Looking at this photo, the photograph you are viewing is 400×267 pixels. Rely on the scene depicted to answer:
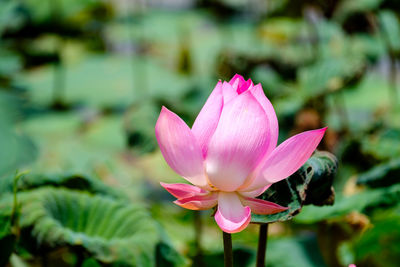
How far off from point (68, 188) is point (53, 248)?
0.15 metres

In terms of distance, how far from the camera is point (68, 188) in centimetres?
68

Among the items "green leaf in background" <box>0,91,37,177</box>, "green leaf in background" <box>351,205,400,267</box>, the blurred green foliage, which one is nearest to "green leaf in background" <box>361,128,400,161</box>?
the blurred green foliage

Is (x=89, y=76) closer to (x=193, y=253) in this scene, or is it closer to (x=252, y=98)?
(x=193, y=253)

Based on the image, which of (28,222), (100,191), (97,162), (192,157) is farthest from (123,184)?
(192,157)

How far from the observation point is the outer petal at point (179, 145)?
15.0 inches

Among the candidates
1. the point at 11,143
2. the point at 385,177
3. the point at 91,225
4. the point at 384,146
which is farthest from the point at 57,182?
the point at 384,146

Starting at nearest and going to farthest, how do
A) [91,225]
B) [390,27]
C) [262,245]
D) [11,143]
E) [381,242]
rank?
[262,245] → [91,225] → [381,242] → [11,143] → [390,27]

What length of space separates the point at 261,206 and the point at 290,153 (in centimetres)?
5

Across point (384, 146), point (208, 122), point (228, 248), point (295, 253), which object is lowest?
point (295, 253)

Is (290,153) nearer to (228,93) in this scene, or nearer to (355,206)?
(228,93)

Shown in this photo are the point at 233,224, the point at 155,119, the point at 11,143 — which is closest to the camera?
the point at 233,224

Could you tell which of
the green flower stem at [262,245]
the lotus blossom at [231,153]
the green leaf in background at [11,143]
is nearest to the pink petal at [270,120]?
the lotus blossom at [231,153]

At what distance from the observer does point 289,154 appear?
0.38 meters

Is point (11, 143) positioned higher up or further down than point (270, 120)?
further down
